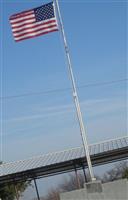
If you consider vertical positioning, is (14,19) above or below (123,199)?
above

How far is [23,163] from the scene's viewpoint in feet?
96.5

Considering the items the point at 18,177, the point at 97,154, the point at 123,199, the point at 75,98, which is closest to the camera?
the point at 123,199

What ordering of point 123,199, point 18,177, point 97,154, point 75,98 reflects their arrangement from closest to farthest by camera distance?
1. point 123,199
2. point 75,98
3. point 97,154
4. point 18,177

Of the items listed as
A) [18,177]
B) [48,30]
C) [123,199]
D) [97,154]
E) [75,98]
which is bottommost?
[18,177]

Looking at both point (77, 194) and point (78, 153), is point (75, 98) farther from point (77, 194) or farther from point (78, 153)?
point (78, 153)

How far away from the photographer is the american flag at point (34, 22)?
1816cm

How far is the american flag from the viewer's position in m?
18.2

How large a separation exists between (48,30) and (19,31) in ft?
3.87

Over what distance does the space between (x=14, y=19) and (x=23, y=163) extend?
1291 centimetres

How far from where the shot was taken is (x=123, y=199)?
52.3 feet

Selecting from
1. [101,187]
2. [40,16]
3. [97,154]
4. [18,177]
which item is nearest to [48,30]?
[40,16]

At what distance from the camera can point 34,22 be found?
1838 cm

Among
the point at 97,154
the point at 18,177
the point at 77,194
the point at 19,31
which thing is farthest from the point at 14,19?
the point at 18,177

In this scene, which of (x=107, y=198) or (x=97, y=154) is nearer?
(x=107, y=198)
